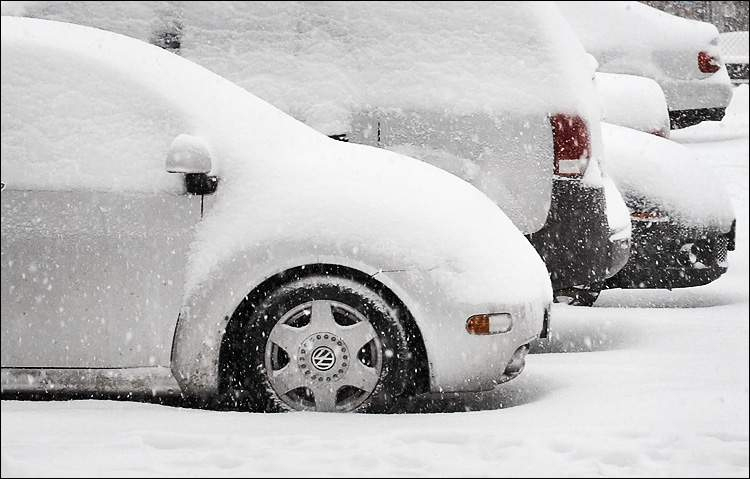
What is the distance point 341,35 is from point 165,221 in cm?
225

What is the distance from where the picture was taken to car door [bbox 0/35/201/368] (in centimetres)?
452

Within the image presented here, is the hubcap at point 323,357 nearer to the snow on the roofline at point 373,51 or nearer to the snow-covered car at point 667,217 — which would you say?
the snow on the roofline at point 373,51

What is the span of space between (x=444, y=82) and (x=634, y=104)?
3.53 metres

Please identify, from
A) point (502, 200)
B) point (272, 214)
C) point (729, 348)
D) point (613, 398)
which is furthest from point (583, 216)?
point (272, 214)

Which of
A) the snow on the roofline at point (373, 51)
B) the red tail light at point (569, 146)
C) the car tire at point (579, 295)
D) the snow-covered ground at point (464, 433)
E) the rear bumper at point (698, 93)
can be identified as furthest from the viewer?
the rear bumper at point (698, 93)

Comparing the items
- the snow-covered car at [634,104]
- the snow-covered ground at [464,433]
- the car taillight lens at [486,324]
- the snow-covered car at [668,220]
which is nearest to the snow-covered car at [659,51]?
the snow-covered car at [634,104]

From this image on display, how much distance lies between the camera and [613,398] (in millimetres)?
4836

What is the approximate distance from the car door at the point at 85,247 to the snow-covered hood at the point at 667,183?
3508 millimetres

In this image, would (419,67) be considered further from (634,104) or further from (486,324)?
(634,104)

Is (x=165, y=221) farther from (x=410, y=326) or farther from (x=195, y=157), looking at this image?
(x=410, y=326)

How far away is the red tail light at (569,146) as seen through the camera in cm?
599

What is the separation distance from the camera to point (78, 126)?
4.64m

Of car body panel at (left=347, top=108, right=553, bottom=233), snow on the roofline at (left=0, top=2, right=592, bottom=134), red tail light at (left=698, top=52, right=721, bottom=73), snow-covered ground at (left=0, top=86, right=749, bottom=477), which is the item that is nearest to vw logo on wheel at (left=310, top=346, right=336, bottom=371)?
snow-covered ground at (left=0, top=86, right=749, bottom=477)

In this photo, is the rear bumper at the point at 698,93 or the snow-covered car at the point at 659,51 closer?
the snow-covered car at the point at 659,51
